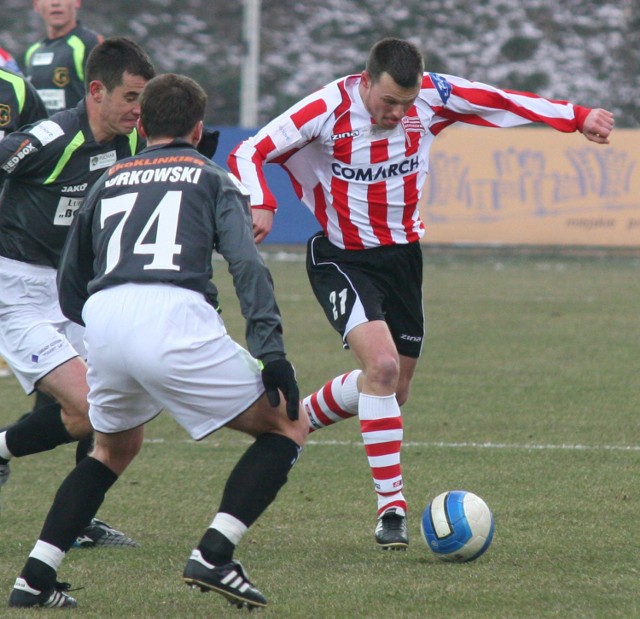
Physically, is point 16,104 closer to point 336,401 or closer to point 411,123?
point 411,123

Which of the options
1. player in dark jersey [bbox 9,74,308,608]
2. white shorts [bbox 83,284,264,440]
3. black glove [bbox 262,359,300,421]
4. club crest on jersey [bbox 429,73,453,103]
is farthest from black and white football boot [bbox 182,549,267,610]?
club crest on jersey [bbox 429,73,453,103]

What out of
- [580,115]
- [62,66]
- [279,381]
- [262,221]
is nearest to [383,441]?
[262,221]

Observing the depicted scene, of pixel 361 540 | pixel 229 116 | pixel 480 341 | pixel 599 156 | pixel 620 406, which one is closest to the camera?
pixel 361 540

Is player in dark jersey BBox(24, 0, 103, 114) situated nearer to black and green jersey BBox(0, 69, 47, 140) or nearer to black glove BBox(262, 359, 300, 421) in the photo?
black and green jersey BBox(0, 69, 47, 140)

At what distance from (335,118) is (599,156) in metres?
15.9

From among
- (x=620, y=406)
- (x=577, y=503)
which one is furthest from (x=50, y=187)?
(x=620, y=406)

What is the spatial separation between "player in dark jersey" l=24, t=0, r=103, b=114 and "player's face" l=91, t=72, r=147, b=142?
4080 mm

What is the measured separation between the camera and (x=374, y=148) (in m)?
5.74

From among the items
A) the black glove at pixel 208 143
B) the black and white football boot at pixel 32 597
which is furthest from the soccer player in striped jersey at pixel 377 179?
the black and white football boot at pixel 32 597

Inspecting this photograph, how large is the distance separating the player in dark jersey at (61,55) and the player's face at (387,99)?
392 centimetres

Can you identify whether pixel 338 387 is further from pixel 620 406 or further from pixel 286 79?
pixel 286 79

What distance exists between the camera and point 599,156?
20812 mm

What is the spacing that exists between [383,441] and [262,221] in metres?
1.08

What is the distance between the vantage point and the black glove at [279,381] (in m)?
3.89
